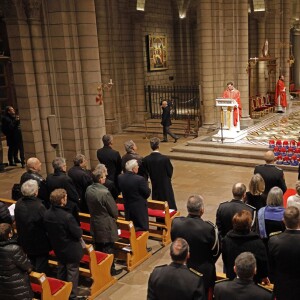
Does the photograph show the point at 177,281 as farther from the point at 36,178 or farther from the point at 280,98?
the point at 280,98

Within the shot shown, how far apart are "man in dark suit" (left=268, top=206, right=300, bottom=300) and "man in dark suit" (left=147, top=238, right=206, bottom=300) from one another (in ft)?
3.07

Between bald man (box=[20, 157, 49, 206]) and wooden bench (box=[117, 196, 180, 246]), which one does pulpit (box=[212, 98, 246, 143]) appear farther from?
bald man (box=[20, 157, 49, 206])

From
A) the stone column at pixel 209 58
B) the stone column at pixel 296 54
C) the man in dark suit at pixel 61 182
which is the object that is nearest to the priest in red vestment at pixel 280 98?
the stone column at pixel 209 58

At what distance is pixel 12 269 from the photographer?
473cm

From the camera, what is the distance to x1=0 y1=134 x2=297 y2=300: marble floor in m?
6.27

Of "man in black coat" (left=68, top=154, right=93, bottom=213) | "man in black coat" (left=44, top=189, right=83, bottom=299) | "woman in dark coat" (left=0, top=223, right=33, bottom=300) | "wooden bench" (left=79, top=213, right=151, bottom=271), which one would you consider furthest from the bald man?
"woman in dark coat" (left=0, top=223, right=33, bottom=300)

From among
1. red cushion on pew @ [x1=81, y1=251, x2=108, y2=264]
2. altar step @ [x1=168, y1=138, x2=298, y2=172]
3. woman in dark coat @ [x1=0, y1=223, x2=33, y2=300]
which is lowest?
altar step @ [x1=168, y1=138, x2=298, y2=172]

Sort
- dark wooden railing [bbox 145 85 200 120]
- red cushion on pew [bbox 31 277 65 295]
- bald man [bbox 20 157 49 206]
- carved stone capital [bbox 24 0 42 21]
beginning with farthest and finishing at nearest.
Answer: dark wooden railing [bbox 145 85 200 120] < carved stone capital [bbox 24 0 42 21] < bald man [bbox 20 157 49 206] < red cushion on pew [bbox 31 277 65 295]

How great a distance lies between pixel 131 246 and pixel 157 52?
16975 mm

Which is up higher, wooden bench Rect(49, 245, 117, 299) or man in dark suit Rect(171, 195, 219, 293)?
man in dark suit Rect(171, 195, 219, 293)

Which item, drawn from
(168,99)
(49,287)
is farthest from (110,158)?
(168,99)

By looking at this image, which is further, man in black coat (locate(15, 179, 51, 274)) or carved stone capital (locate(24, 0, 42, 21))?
carved stone capital (locate(24, 0, 42, 21))

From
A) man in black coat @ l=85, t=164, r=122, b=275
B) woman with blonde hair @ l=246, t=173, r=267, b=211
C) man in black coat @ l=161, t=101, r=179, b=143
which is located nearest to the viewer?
woman with blonde hair @ l=246, t=173, r=267, b=211

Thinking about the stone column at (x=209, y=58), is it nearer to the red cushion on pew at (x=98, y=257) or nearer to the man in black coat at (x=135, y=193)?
the man in black coat at (x=135, y=193)
